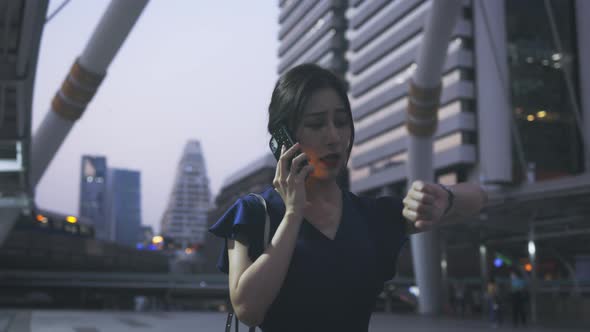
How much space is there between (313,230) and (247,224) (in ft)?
0.74

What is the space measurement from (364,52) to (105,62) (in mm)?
75647

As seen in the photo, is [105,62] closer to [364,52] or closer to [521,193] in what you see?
[521,193]

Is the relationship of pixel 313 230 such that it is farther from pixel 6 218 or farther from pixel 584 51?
pixel 584 51

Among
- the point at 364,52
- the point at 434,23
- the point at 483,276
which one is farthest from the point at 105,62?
the point at 364,52

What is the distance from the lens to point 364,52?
88.6 metres

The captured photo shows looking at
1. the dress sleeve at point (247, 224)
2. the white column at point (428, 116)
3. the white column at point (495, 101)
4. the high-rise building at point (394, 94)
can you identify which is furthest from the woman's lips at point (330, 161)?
the high-rise building at point (394, 94)

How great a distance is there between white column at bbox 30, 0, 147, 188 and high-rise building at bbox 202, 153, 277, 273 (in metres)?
85.7

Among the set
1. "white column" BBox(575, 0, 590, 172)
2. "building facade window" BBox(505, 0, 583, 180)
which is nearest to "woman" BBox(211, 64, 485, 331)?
"white column" BBox(575, 0, 590, 172)

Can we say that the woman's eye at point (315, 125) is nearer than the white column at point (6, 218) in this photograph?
Yes

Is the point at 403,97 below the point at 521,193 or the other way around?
the other way around

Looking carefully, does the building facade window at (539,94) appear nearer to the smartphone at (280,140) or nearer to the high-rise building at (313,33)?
the high-rise building at (313,33)

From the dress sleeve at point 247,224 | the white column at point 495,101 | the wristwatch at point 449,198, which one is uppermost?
the white column at point 495,101

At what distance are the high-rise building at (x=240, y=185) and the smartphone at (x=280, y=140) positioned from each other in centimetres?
9975

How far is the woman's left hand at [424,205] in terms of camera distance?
210 centimetres
